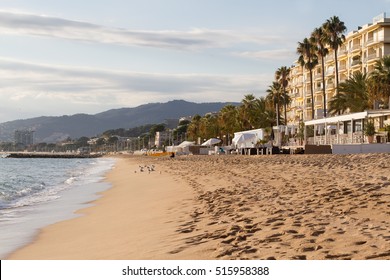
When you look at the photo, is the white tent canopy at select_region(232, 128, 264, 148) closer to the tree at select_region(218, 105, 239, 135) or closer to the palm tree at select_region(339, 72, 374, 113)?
the palm tree at select_region(339, 72, 374, 113)

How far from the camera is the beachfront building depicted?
70.4 metres

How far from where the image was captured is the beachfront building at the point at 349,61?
7038cm

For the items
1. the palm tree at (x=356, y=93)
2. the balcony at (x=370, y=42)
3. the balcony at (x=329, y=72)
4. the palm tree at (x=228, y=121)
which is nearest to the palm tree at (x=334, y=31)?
the palm tree at (x=356, y=93)

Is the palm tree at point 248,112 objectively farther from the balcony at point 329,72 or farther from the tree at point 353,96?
the tree at point 353,96

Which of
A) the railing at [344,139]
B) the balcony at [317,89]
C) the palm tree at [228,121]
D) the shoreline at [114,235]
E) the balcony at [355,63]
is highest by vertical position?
the balcony at [355,63]

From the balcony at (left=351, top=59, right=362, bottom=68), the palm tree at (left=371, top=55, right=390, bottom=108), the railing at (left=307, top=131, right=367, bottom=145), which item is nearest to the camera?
the railing at (left=307, top=131, right=367, bottom=145)

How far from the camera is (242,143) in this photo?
58000 millimetres

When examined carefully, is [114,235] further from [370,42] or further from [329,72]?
[329,72]

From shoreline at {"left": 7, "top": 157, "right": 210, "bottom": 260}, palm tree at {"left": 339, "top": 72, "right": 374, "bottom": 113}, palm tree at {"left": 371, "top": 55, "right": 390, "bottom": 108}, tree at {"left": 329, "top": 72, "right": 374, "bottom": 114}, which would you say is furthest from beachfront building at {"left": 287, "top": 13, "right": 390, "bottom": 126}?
shoreline at {"left": 7, "top": 157, "right": 210, "bottom": 260}

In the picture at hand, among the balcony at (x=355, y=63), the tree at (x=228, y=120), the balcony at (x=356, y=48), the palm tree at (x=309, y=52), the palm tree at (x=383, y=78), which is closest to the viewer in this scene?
the palm tree at (x=383, y=78)

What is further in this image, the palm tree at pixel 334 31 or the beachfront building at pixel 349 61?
the beachfront building at pixel 349 61

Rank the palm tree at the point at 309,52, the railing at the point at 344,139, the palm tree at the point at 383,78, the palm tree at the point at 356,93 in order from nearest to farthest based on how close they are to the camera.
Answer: the railing at the point at 344,139 < the palm tree at the point at 383,78 < the palm tree at the point at 356,93 < the palm tree at the point at 309,52

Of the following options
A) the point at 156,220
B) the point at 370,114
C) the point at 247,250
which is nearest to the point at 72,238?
the point at 156,220

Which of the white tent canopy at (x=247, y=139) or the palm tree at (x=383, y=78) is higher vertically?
the palm tree at (x=383, y=78)
